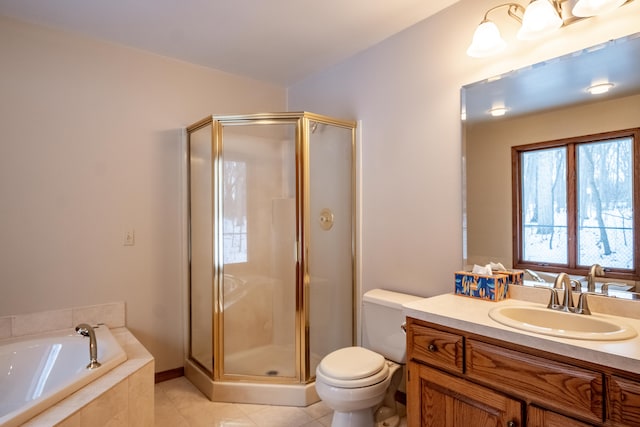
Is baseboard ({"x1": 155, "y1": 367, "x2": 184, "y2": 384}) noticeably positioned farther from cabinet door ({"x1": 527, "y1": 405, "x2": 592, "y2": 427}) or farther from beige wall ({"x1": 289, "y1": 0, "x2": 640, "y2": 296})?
cabinet door ({"x1": 527, "y1": 405, "x2": 592, "y2": 427})

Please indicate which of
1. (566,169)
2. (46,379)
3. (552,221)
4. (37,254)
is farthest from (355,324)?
(37,254)

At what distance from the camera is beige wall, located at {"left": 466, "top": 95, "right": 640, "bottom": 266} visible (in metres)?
1.68

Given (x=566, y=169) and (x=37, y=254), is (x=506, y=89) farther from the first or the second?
(x=37, y=254)

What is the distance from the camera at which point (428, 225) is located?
2209 millimetres

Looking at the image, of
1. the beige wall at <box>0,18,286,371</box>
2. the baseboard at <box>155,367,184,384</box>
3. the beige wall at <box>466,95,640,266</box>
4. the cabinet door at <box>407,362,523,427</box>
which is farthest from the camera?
the baseboard at <box>155,367,184,384</box>

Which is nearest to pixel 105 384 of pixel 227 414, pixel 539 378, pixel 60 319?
pixel 227 414

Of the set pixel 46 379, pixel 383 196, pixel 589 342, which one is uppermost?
Result: pixel 383 196

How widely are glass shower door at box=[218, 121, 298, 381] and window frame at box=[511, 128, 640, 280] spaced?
4.29 feet

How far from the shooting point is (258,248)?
8.54ft

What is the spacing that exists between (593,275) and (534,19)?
1.13m

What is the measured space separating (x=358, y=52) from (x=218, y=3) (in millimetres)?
1048

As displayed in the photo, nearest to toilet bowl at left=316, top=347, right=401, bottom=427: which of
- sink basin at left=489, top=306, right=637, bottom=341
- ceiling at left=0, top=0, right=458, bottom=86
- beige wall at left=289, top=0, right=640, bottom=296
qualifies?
beige wall at left=289, top=0, right=640, bottom=296

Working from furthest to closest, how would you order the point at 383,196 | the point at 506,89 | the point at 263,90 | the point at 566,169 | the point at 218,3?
1. the point at 263,90
2. the point at 383,196
3. the point at 218,3
4. the point at 506,89
5. the point at 566,169

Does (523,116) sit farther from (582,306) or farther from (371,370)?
(371,370)
